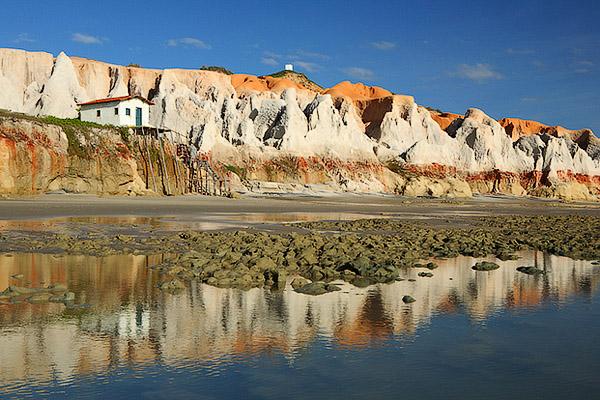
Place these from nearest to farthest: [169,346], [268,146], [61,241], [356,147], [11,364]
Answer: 1. [11,364]
2. [169,346]
3. [61,241]
4. [268,146]
5. [356,147]

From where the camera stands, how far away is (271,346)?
24.3 ft

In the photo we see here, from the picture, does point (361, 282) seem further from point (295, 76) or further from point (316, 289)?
point (295, 76)

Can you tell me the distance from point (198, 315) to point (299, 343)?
216 cm

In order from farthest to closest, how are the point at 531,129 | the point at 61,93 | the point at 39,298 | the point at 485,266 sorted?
1. the point at 531,129
2. the point at 61,93
3. the point at 485,266
4. the point at 39,298

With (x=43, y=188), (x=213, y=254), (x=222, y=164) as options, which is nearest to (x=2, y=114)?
(x=43, y=188)

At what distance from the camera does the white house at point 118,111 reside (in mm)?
51969

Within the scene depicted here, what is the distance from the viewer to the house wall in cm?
5200

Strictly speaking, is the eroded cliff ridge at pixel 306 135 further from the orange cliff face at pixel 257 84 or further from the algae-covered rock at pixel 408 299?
the algae-covered rock at pixel 408 299

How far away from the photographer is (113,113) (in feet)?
171

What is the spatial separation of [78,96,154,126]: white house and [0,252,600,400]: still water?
139ft

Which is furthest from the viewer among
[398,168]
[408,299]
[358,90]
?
[358,90]

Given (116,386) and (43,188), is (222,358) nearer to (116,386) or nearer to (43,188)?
(116,386)

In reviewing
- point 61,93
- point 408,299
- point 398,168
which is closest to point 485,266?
point 408,299

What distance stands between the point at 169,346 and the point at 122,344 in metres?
0.62
